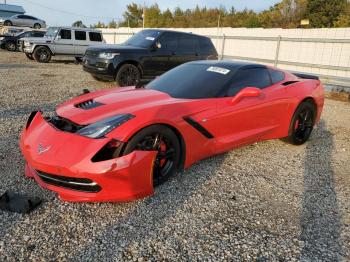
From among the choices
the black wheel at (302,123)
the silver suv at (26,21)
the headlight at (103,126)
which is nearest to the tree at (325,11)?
the silver suv at (26,21)

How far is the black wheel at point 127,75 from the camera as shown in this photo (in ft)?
32.7

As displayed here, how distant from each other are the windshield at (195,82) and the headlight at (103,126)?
3.09ft

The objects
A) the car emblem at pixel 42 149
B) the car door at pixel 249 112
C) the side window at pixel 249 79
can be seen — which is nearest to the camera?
the car emblem at pixel 42 149

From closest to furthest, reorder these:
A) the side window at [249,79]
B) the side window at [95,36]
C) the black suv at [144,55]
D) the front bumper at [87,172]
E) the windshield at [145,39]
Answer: the front bumper at [87,172] < the side window at [249,79] < the black suv at [144,55] < the windshield at [145,39] < the side window at [95,36]

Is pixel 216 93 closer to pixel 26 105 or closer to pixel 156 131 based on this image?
pixel 156 131

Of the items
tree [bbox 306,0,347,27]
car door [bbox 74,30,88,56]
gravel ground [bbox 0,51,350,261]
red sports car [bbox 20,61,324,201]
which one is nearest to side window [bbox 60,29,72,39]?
car door [bbox 74,30,88,56]

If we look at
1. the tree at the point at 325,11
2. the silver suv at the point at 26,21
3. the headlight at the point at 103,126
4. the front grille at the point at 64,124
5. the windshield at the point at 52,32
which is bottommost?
the front grille at the point at 64,124

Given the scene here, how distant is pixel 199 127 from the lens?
4.05m

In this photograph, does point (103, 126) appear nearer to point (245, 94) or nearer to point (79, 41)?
point (245, 94)

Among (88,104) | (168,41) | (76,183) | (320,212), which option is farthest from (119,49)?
(320,212)

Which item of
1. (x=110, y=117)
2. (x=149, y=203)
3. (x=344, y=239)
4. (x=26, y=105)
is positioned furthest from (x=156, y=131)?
(x=26, y=105)

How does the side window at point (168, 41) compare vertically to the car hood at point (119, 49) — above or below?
above

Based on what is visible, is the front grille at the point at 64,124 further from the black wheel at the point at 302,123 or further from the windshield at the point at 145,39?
the windshield at the point at 145,39

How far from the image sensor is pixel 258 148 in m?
5.41
